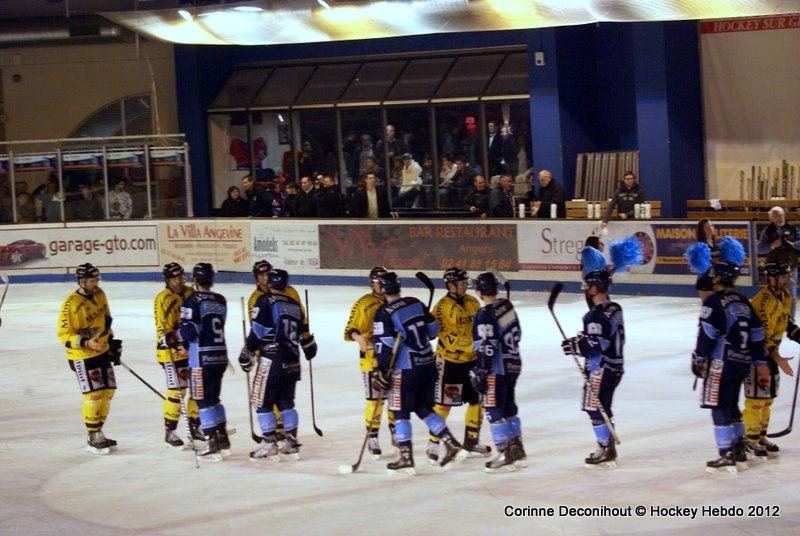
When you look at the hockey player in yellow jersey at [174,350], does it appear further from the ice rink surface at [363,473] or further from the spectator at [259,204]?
the spectator at [259,204]

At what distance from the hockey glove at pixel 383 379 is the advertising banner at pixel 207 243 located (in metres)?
13.9

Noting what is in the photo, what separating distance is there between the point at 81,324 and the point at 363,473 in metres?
3.17

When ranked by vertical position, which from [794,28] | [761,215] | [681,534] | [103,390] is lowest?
[681,534]

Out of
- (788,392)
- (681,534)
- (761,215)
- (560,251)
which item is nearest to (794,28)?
(761,215)

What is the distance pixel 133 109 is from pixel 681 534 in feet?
82.1

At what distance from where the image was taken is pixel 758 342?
10203mm

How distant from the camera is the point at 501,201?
22.2 meters

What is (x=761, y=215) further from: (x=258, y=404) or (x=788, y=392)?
(x=258, y=404)

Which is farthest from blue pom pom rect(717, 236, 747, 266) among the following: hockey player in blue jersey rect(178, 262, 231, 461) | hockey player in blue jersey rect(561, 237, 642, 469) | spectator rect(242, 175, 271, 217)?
spectator rect(242, 175, 271, 217)

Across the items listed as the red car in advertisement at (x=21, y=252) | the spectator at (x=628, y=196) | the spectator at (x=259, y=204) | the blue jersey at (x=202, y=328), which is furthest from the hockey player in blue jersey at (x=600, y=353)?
the red car in advertisement at (x=21, y=252)

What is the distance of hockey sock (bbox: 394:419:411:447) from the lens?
1075cm

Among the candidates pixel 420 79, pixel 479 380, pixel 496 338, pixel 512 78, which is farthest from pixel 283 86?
pixel 479 380

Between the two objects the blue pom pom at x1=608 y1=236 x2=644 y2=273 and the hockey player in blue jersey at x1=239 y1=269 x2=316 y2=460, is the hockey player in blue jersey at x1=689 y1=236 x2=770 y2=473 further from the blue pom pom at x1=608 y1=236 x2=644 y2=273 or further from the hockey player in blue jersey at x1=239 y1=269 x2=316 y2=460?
the hockey player in blue jersey at x1=239 y1=269 x2=316 y2=460

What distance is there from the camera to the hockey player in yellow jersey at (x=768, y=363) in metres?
10.5
